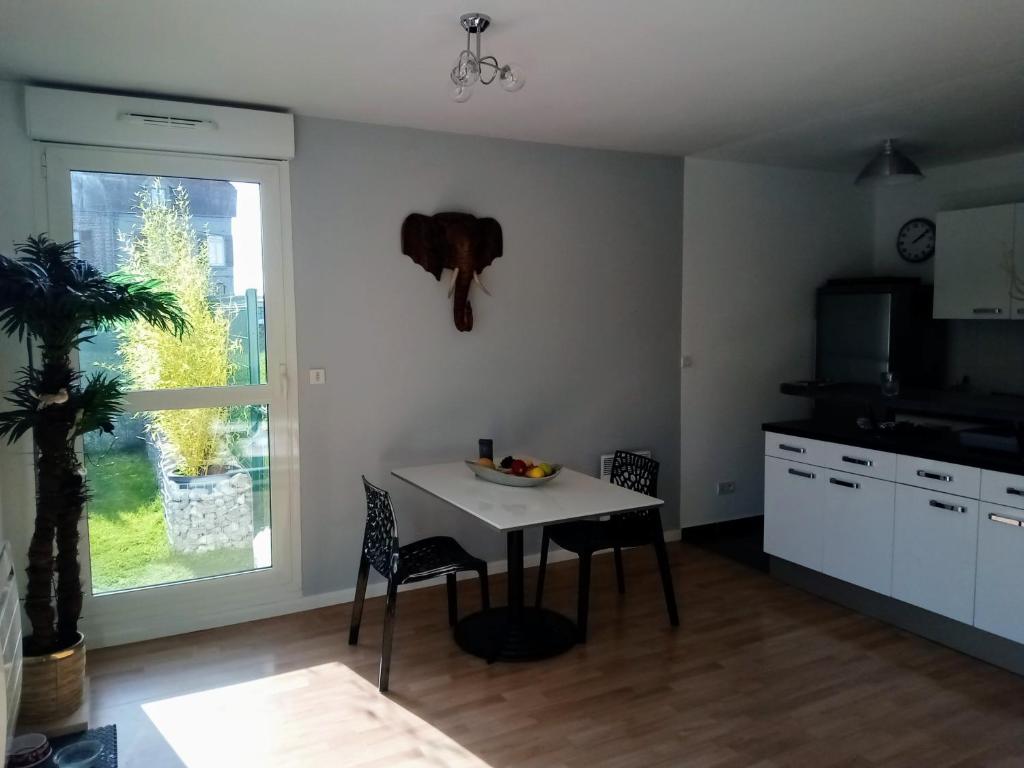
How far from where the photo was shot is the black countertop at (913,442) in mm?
3125

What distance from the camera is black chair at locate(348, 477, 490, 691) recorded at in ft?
10.1

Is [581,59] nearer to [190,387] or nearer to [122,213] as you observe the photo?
[122,213]

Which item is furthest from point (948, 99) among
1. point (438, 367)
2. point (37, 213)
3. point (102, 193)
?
point (37, 213)

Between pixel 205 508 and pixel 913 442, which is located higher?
pixel 913 442

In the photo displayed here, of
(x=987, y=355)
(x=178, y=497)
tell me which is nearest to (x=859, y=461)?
(x=987, y=355)

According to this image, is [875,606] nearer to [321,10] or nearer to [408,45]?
[408,45]

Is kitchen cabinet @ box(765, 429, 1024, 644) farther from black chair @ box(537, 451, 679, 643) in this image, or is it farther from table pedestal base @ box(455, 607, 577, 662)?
table pedestal base @ box(455, 607, 577, 662)

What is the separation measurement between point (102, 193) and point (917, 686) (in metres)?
4.09

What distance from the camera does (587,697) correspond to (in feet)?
9.83

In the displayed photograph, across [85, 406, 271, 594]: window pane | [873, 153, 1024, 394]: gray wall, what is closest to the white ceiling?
[873, 153, 1024, 394]: gray wall

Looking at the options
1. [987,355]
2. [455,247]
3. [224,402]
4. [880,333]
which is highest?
[455,247]

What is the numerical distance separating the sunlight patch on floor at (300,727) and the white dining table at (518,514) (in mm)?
600

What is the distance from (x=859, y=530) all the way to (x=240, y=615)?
310 cm

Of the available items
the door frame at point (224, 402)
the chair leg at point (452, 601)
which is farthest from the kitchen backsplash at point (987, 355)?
the door frame at point (224, 402)
